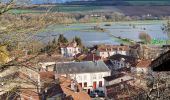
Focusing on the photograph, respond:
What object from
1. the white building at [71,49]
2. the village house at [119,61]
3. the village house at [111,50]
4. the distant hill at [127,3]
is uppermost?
the village house at [119,61]

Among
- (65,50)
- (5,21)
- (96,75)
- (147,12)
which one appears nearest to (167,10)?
(147,12)

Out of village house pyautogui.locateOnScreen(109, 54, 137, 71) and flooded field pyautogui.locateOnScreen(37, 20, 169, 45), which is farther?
flooded field pyautogui.locateOnScreen(37, 20, 169, 45)

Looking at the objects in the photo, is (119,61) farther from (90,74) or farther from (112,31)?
(112,31)

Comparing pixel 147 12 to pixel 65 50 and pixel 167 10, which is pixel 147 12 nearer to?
pixel 167 10

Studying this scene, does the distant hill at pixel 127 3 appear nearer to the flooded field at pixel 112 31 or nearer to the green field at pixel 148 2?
the green field at pixel 148 2

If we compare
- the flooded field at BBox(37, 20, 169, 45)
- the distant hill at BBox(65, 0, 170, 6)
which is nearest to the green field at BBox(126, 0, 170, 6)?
the distant hill at BBox(65, 0, 170, 6)

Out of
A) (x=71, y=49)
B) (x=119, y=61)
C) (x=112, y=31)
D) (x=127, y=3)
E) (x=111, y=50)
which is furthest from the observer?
(x=127, y=3)

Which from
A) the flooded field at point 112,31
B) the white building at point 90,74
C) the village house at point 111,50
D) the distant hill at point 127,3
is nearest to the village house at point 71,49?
the flooded field at point 112,31

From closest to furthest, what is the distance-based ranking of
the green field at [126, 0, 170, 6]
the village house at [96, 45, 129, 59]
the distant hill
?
the village house at [96, 45, 129, 59] → the distant hill → the green field at [126, 0, 170, 6]

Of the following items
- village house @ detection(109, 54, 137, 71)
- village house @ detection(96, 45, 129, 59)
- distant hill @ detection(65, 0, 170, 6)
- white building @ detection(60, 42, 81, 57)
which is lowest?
distant hill @ detection(65, 0, 170, 6)

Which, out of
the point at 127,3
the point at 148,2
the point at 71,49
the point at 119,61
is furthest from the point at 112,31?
the point at 119,61

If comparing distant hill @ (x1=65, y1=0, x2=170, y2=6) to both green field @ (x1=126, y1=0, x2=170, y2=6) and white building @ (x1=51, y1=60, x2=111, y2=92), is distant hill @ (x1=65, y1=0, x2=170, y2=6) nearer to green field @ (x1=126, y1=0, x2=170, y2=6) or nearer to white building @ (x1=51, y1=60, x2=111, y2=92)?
green field @ (x1=126, y1=0, x2=170, y2=6)
